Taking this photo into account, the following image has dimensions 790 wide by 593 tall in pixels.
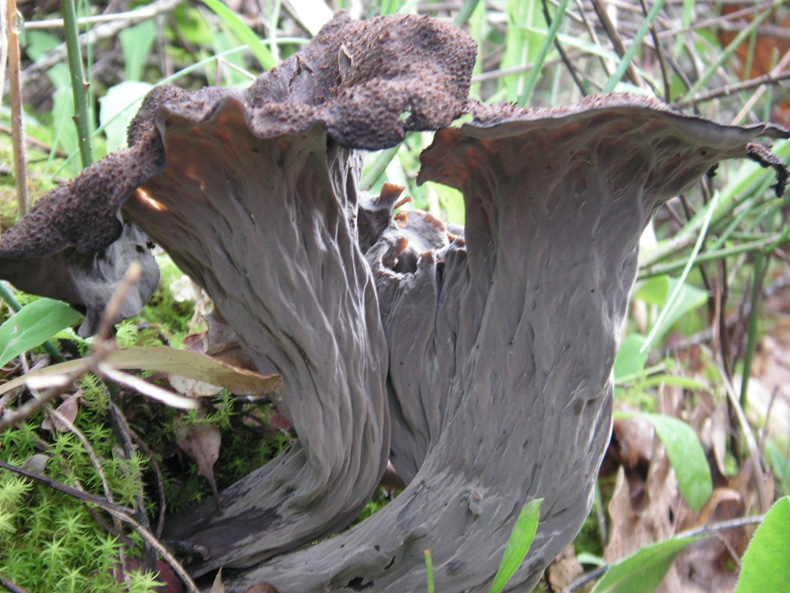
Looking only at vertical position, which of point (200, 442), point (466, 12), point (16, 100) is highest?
point (16, 100)

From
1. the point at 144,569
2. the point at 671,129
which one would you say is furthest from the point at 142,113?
the point at 671,129

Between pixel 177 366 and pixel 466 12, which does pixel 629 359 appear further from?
pixel 177 366

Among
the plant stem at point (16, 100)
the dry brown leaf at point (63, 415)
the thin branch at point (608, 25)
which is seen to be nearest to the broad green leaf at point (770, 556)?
the dry brown leaf at point (63, 415)

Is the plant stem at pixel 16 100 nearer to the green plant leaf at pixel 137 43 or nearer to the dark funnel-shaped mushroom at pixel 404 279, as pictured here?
the dark funnel-shaped mushroom at pixel 404 279

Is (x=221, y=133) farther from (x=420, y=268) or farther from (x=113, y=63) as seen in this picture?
(x=113, y=63)

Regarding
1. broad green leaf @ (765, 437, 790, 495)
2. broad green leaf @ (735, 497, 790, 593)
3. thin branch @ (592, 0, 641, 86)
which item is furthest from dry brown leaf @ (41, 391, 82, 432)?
broad green leaf @ (765, 437, 790, 495)

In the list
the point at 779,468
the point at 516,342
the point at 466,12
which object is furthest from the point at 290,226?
the point at 779,468
